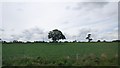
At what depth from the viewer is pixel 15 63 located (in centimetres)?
1709

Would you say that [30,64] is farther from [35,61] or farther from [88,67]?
[88,67]

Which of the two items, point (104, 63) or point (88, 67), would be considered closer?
point (88, 67)

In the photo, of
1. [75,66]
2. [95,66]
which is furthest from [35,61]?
[95,66]

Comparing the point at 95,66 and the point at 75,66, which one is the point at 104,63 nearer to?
the point at 95,66

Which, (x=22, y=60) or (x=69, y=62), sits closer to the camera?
(x=69, y=62)

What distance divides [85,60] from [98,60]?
1066mm

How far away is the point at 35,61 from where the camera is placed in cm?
1733

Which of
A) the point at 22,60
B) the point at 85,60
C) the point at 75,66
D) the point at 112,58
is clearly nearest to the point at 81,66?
the point at 75,66

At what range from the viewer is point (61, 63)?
1631 centimetres

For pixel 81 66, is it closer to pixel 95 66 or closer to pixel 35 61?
pixel 95 66

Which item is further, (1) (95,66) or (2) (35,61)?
(2) (35,61)

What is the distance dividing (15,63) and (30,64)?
1.41 m

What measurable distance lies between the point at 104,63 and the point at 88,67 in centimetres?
189

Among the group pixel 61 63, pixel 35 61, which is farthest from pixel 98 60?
pixel 35 61
